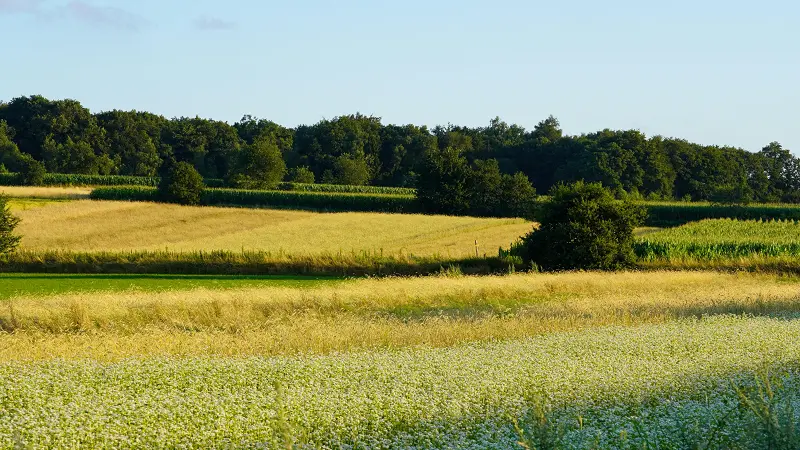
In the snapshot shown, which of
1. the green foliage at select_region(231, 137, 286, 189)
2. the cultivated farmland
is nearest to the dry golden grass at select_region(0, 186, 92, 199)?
the green foliage at select_region(231, 137, 286, 189)

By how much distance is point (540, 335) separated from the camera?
14.8m

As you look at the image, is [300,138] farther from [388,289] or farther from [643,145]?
[388,289]

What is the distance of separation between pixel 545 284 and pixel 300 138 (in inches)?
3216

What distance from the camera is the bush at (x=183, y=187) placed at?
66.4 m

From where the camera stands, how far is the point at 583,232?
35.7 m

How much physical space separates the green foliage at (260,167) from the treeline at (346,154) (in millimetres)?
90

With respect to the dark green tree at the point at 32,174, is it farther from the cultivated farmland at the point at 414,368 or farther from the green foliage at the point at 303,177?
the cultivated farmland at the point at 414,368

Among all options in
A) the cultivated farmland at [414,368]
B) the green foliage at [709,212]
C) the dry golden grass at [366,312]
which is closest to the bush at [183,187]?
the green foliage at [709,212]

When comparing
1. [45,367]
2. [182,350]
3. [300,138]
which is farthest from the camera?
[300,138]

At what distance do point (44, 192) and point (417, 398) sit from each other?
65636mm

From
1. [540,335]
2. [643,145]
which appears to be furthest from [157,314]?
[643,145]

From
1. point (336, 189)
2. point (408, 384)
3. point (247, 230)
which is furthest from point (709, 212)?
point (408, 384)

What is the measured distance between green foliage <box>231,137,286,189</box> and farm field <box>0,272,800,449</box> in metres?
62.8

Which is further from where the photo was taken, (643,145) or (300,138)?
(300,138)
